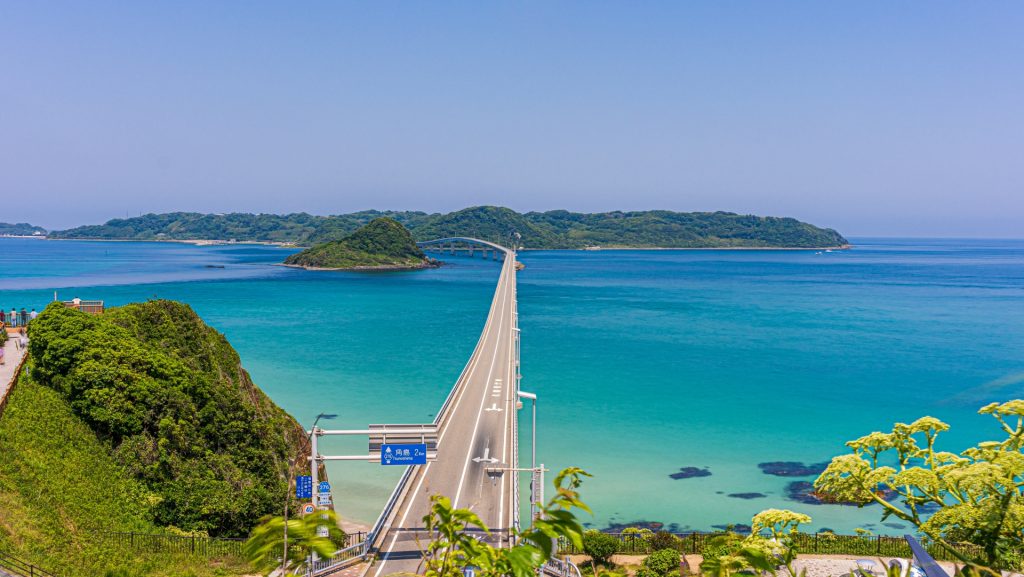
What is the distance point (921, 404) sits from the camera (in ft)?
172

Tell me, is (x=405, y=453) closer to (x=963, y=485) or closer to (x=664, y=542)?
(x=664, y=542)

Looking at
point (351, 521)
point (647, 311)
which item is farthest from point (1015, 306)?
point (351, 521)

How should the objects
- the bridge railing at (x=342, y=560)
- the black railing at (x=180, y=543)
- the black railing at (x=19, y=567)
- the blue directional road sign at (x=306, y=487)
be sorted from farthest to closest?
1. the blue directional road sign at (x=306, y=487)
2. the black railing at (x=180, y=543)
3. the bridge railing at (x=342, y=560)
4. the black railing at (x=19, y=567)

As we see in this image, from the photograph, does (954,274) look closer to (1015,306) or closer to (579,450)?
(1015,306)

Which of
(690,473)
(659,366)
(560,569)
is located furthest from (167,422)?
(659,366)

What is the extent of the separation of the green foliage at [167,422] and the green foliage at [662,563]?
14.2 m

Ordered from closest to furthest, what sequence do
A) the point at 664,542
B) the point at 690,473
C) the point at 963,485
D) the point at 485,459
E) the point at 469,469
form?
the point at 963,485, the point at 664,542, the point at 469,469, the point at 485,459, the point at 690,473

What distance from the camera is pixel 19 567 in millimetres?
15594

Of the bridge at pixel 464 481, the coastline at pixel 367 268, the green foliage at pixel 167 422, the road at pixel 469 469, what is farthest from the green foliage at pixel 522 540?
the coastline at pixel 367 268

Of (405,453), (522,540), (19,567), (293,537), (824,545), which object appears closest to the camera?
(293,537)

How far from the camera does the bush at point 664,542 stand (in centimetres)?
2376

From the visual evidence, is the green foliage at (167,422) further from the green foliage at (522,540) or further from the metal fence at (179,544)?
the green foliage at (522,540)

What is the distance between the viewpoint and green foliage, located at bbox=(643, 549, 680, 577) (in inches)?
786

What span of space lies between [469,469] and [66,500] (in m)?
14.7
